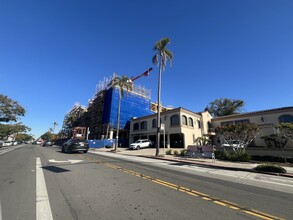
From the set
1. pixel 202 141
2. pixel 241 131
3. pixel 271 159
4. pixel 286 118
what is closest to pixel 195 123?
pixel 202 141

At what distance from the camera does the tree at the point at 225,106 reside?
53219 mm

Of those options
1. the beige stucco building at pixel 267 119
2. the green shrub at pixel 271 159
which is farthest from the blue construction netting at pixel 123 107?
the green shrub at pixel 271 159

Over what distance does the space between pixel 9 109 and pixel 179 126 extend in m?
40.2

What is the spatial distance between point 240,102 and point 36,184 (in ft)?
185

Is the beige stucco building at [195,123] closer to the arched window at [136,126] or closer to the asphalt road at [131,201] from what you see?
the arched window at [136,126]

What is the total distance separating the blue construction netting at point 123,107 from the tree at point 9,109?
A: 68.4 feet

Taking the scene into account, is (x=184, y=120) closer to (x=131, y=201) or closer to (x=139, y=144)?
(x=139, y=144)

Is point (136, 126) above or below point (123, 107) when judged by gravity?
below

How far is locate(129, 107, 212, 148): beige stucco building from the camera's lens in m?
32.5

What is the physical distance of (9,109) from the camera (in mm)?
42938

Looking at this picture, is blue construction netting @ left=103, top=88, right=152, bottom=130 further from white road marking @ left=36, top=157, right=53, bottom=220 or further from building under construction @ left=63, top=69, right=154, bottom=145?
white road marking @ left=36, top=157, right=53, bottom=220

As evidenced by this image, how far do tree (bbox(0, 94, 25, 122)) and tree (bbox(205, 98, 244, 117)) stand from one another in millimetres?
53069

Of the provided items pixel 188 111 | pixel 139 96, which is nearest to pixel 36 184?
pixel 188 111

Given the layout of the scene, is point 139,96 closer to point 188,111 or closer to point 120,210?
point 188,111
